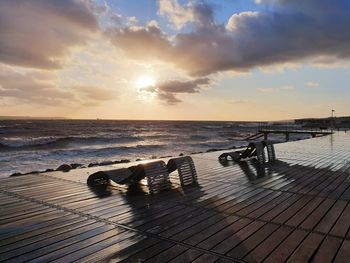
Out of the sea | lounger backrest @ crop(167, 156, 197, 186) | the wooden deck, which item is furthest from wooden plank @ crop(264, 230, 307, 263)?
the sea

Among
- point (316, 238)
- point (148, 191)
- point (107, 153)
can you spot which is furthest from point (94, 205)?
point (107, 153)

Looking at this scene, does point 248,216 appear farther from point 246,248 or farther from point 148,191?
point 148,191

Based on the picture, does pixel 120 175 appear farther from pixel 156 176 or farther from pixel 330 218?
pixel 330 218

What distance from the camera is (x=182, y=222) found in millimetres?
4469

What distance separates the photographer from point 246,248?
3.54 m

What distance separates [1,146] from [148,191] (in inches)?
1451

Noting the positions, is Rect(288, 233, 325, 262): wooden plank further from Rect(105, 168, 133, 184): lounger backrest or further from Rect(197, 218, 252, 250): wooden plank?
Rect(105, 168, 133, 184): lounger backrest

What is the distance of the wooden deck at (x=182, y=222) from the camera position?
3445 millimetres

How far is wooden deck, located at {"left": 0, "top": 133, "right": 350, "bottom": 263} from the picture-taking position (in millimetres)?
3445

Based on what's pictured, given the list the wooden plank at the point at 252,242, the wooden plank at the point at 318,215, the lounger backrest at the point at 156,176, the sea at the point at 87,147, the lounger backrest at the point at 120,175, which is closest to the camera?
the wooden plank at the point at 252,242

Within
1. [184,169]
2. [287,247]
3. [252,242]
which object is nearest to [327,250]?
[287,247]

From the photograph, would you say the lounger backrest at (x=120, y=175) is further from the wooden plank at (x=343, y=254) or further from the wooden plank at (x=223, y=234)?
the wooden plank at (x=343, y=254)

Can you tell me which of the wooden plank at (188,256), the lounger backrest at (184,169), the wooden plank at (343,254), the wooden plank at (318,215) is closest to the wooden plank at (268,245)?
the wooden plank at (318,215)

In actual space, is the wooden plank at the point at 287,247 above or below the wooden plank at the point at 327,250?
above
